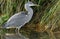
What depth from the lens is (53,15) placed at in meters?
8.19

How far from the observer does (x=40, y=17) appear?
888 cm

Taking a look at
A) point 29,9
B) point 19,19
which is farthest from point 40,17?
point 19,19

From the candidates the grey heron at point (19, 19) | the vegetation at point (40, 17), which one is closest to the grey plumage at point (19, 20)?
the grey heron at point (19, 19)

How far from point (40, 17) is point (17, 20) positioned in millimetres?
927

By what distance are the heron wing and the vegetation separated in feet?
1.03

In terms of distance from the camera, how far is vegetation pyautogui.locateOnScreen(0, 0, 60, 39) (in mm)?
7985

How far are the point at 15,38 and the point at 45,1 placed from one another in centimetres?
232

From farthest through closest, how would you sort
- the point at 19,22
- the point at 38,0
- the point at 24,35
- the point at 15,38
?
the point at 38,0 → the point at 19,22 → the point at 24,35 → the point at 15,38

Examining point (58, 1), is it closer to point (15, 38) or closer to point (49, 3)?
point (49, 3)

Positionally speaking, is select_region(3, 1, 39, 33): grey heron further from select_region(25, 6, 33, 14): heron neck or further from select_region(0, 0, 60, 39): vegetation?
select_region(0, 0, 60, 39): vegetation

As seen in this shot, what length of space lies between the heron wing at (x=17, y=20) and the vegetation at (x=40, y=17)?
1.03 feet

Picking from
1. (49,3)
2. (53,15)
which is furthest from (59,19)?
(49,3)

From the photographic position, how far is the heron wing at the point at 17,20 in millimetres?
8250

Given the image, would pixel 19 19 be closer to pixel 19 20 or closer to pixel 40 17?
pixel 19 20
